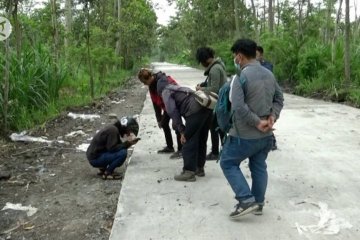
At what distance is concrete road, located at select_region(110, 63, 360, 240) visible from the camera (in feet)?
13.3

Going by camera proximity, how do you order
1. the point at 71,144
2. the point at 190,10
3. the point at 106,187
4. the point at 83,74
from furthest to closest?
the point at 190,10 → the point at 83,74 → the point at 71,144 → the point at 106,187

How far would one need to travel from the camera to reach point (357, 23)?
22781mm

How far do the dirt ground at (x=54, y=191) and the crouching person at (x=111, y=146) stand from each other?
0.75ft

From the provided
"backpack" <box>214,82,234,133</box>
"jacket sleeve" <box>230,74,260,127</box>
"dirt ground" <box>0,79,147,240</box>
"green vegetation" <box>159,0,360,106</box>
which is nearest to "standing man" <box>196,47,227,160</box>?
"backpack" <box>214,82,234,133</box>

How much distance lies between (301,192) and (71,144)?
4.37 meters

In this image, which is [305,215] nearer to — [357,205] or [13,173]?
[357,205]

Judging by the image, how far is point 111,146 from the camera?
582 cm

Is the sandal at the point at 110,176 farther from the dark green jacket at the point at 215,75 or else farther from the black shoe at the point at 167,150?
the dark green jacket at the point at 215,75

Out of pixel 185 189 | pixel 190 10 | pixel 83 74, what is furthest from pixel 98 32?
pixel 190 10

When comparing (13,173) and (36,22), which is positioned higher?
(36,22)

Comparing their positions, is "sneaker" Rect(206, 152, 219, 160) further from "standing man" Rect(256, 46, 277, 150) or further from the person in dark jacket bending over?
the person in dark jacket bending over

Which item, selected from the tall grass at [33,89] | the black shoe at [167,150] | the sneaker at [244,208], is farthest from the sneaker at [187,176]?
the tall grass at [33,89]

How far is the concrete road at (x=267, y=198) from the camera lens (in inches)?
160

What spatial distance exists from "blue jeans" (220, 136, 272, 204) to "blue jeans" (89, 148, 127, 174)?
1.91m
